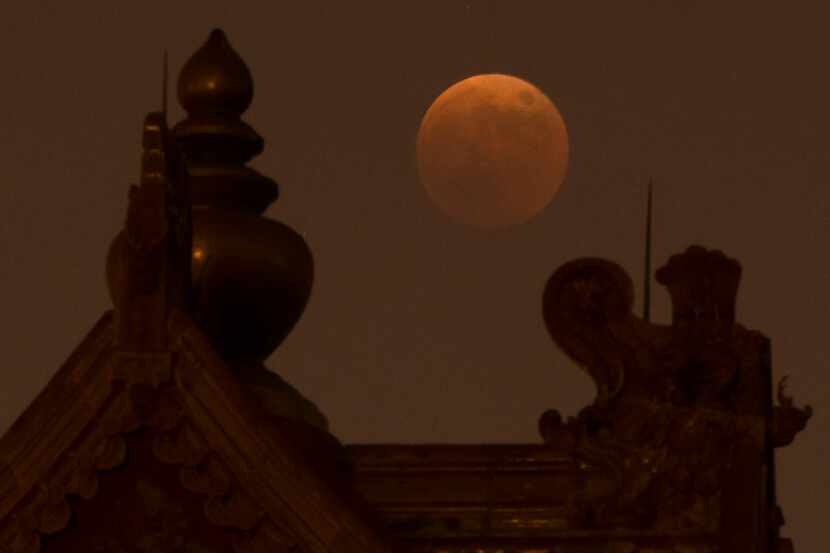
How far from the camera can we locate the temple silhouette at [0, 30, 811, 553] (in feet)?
102

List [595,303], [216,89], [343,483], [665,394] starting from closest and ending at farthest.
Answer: [665,394], [595,303], [343,483], [216,89]

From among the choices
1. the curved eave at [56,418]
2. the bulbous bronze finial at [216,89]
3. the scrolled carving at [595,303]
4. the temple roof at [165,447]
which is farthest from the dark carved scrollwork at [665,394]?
the bulbous bronze finial at [216,89]

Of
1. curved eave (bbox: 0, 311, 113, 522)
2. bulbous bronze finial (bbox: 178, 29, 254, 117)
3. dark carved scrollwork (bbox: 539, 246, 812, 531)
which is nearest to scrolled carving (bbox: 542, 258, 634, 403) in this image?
dark carved scrollwork (bbox: 539, 246, 812, 531)

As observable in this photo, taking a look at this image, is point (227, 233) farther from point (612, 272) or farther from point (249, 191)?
point (612, 272)

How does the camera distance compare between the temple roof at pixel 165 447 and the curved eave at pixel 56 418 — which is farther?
the curved eave at pixel 56 418

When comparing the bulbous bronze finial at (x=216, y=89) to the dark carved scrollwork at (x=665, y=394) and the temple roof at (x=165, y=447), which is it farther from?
the dark carved scrollwork at (x=665, y=394)

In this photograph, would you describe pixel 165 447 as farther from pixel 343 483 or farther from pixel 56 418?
pixel 343 483

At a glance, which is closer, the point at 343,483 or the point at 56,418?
the point at 56,418

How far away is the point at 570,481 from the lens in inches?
1231

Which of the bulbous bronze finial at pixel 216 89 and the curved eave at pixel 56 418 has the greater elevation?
the bulbous bronze finial at pixel 216 89

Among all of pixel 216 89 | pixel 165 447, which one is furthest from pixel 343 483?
pixel 216 89

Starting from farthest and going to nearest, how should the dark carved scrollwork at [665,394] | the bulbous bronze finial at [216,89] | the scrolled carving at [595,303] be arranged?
the bulbous bronze finial at [216,89], the scrolled carving at [595,303], the dark carved scrollwork at [665,394]

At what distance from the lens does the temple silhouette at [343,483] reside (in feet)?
102

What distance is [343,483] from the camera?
31875 millimetres
